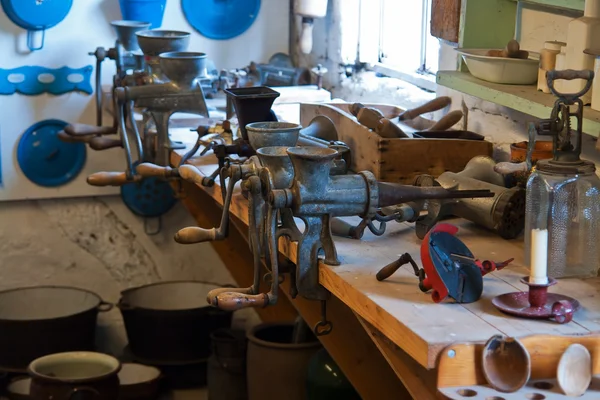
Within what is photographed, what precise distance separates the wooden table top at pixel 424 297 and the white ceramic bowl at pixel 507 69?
1.21ft

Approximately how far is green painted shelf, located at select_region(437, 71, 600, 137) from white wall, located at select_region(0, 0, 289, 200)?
5.99 feet

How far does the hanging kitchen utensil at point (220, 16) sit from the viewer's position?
12.9ft

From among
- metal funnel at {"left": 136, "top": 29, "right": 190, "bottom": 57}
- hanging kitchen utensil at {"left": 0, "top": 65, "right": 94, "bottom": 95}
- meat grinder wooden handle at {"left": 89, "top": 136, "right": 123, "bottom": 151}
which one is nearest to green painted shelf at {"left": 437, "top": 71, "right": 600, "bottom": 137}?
metal funnel at {"left": 136, "top": 29, "right": 190, "bottom": 57}

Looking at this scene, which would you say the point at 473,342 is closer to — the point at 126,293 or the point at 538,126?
the point at 538,126

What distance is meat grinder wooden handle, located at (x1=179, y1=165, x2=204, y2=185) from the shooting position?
7.91 feet

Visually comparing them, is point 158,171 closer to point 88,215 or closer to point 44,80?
point 44,80

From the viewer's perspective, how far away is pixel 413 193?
1.79 m

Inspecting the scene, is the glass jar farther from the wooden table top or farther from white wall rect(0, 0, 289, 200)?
white wall rect(0, 0, 289, 200)

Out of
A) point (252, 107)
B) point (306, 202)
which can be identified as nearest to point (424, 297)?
point (306, 202)

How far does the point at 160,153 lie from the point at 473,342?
1.78 metres

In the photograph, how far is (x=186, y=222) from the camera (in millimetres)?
4105

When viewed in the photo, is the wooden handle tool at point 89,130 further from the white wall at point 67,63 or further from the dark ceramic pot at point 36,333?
the dark ceramic pot at point 36,333

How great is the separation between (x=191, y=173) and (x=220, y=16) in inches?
66.0

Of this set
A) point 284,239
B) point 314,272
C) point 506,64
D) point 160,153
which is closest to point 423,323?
point 314,272
